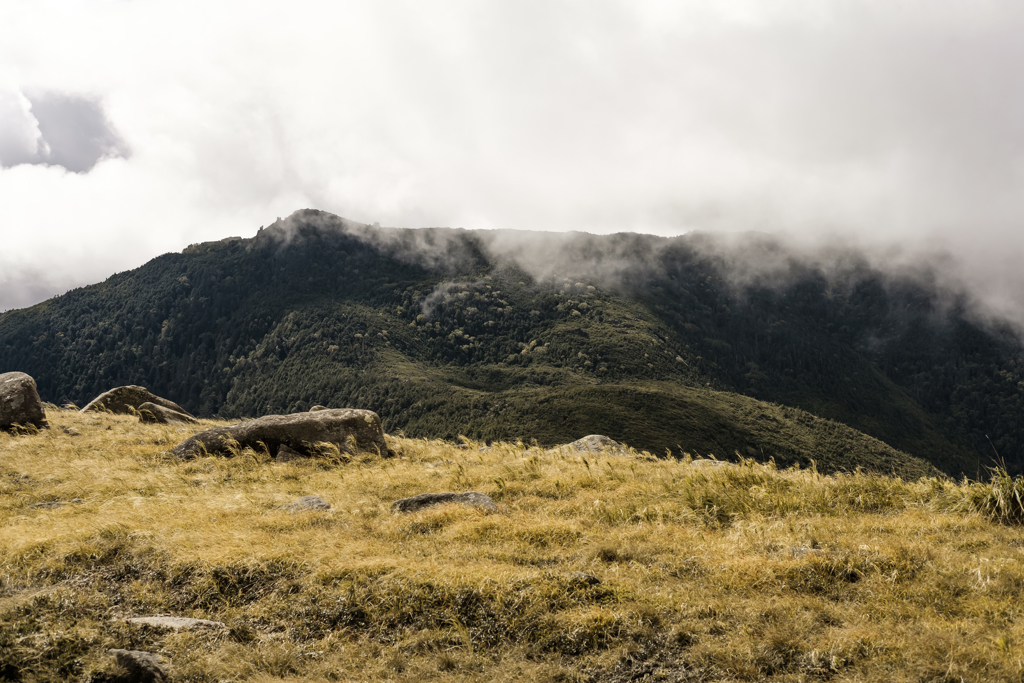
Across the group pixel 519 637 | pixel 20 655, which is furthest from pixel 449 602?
pixel 20 655

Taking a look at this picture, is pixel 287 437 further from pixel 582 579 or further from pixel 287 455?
pixel 582 579

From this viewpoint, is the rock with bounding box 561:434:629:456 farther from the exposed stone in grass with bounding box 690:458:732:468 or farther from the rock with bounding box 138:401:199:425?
the rock with bounding box 138:401:199:425

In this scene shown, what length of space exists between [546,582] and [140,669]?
176 inches

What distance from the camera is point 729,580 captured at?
7.49m

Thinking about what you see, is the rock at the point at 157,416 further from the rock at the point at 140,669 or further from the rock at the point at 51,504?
the rock at the point at 140,669

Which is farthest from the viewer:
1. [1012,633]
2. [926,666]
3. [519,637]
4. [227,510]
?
[227,510]

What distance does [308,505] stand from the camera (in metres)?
11.3

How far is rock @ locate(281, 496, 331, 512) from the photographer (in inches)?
438

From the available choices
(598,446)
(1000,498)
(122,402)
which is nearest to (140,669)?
(1000,498)

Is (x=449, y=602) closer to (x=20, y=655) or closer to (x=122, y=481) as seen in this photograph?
(x=20, y=655)

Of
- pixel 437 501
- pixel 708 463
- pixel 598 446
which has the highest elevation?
pixel 437 501

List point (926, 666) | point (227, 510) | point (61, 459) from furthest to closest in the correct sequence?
point (61, 459)
point (227, 510)
point (926, 666)

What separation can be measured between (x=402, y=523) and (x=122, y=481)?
24.8ft

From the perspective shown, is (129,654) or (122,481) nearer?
(129,654)
